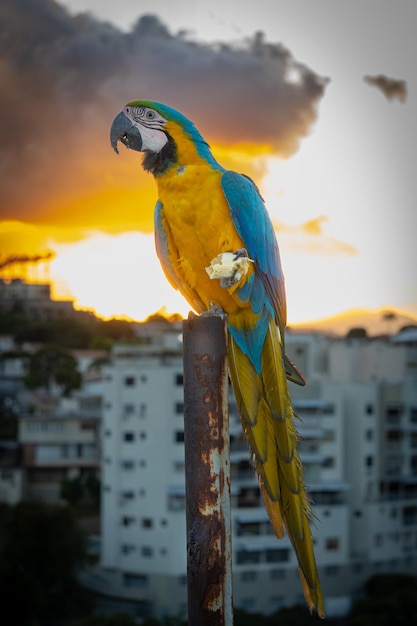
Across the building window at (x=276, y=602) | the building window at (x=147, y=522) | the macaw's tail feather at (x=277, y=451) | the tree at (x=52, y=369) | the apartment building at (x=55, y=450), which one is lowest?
the building window at (x=276, y=602)

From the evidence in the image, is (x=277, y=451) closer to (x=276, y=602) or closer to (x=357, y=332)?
(x=276, y=602)

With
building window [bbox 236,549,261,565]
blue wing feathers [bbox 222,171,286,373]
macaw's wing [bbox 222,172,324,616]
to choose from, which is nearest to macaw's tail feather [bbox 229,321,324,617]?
macaw's wing [bbox 222,172,324,616]

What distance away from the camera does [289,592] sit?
22562 mm

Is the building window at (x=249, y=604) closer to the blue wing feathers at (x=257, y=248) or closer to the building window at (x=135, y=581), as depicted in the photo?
the building window at (x=135, y=581)

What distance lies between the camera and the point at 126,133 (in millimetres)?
3176

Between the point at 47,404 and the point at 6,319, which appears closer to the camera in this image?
the point at 47,404

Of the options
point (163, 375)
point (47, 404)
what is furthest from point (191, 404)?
point (47, 404)

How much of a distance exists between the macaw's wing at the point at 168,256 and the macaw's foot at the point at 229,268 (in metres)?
A: 0.28

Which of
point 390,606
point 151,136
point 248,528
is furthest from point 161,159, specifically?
point 248,528

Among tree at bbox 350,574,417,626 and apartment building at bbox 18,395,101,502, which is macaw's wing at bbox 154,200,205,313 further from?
apartment building at bbox 18,395,101,502

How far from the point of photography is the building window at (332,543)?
23.2m

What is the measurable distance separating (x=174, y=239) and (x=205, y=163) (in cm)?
29

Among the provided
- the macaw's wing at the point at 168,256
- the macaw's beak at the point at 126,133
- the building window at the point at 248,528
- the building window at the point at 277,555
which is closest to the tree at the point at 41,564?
the building window at the point at 248,528

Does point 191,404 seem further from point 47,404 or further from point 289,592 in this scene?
point 47,404
